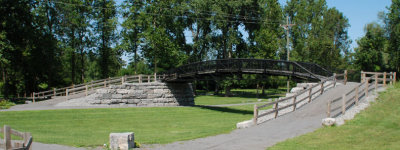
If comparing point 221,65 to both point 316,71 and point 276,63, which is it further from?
point 316,71

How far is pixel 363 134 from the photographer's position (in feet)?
39.0

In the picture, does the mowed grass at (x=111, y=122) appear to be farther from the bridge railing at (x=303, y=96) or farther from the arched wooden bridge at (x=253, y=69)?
the arched wooden bridge at (x=253, y=69)

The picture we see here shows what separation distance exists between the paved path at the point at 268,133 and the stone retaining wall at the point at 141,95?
649 inches

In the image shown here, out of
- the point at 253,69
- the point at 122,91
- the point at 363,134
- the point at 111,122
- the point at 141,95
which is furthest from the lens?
the point at 141,95

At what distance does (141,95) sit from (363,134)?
22301mm

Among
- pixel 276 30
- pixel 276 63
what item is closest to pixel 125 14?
pixel 276 30

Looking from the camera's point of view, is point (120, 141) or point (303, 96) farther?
point (303, 96)

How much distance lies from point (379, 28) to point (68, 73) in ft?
170

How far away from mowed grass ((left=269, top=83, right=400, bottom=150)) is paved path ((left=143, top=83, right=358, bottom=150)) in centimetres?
80

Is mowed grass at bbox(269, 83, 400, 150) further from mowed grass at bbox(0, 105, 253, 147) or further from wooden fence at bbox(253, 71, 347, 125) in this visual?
mowed grass at bbox(0, 105, 253, 147)

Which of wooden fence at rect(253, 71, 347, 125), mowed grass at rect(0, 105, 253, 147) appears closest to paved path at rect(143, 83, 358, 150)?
wooden fence at rect(253, 71, 347, 125)

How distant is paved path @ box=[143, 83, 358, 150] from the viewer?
11414 millimetres

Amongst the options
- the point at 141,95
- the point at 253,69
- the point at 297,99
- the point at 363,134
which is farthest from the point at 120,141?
the point at 141,95

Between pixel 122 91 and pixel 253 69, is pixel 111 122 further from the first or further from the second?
pixel 253 69
